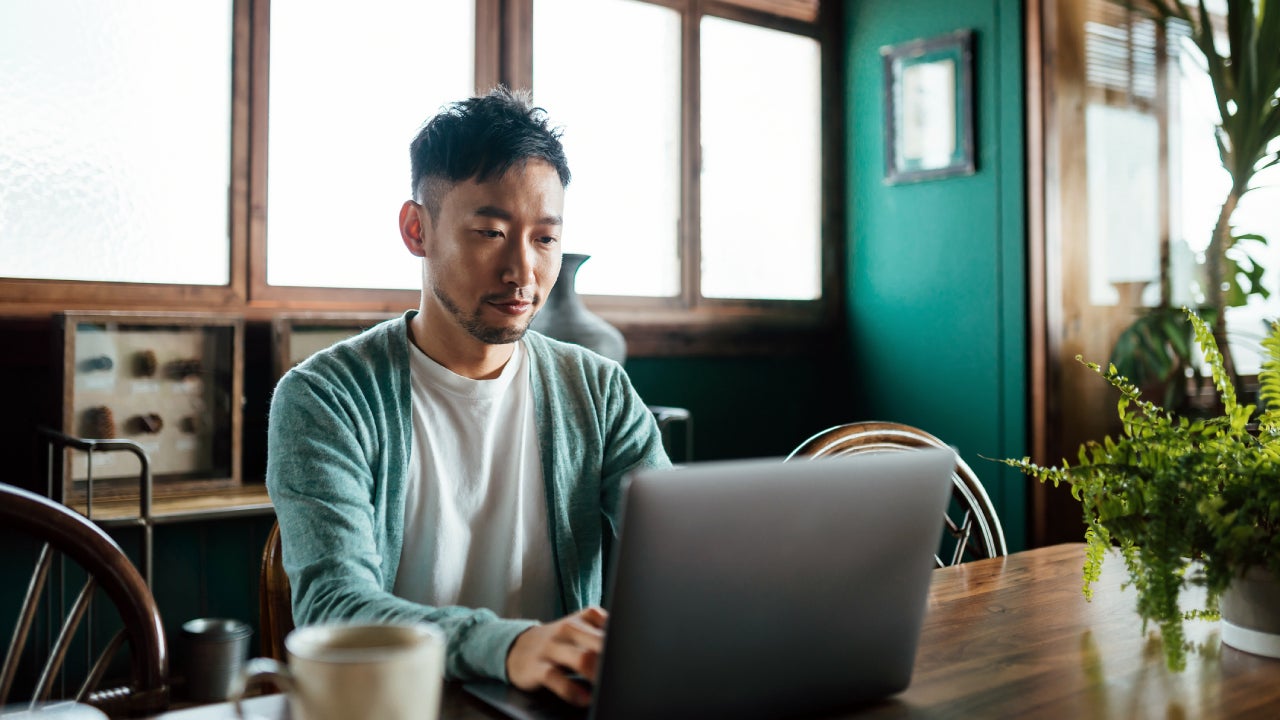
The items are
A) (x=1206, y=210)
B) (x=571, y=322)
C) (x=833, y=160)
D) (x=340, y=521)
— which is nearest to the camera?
(x=340, y=521)

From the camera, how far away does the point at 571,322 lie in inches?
109

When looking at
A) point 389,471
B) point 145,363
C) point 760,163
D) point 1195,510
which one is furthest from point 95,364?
point 760,163

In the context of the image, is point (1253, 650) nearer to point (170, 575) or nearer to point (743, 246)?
point (170, 575)

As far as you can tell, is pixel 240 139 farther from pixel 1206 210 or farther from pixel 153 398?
pixel 1206 210

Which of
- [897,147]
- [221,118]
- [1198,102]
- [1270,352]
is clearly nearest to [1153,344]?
[1198,102]

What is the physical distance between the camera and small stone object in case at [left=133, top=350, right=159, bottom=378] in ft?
7.96

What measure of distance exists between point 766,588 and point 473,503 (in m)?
0.68

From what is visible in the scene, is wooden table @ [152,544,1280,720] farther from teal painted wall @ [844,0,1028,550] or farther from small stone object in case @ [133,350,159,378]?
teal painted wall @ [844,0,1028,550]

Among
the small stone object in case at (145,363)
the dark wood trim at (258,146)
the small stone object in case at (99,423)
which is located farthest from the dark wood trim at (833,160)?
the small stone object in case at (99,423)

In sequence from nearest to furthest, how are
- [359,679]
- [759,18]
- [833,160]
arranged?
[359,679] < [759,18] < [833,160]

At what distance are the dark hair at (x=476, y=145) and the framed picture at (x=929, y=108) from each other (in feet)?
8.34

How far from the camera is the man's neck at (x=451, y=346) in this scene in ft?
4.34

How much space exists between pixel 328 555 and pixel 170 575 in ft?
6.20

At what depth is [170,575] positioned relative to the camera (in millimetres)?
2641
